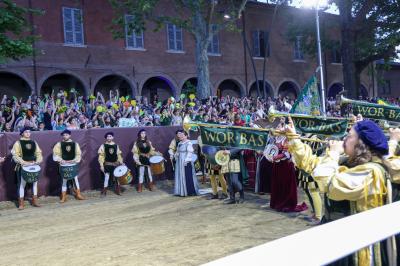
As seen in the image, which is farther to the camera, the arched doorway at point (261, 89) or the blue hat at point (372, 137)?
the arched doorway at point (261, 89)

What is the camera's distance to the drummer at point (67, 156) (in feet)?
36.4

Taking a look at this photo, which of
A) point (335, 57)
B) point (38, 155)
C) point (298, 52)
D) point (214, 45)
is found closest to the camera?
point (38, 155)

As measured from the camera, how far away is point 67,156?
36.7 ft

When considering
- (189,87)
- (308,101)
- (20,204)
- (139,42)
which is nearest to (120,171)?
(20,204)

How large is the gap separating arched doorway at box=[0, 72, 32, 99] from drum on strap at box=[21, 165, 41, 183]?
11.9 m

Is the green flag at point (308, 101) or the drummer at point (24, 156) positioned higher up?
the green flag at point (308, 101)

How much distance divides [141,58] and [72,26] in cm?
404

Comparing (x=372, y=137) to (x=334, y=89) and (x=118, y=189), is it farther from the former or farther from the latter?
(x=334, y=89)

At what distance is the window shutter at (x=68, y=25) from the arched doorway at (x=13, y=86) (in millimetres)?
2949

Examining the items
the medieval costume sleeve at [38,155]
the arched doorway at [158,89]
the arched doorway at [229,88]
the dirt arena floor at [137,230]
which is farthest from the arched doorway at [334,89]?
the medieval costume sleeve at [38,155]

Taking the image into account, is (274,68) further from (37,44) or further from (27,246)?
(27,246)

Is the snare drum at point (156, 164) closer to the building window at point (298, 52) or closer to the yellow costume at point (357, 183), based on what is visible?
the yellow costume at point (357, 183)

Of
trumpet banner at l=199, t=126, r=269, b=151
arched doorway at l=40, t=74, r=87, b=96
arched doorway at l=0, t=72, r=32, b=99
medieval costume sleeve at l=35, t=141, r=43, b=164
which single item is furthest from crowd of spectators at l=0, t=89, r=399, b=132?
arched doorway at l=40, t=74, r=87, b=96

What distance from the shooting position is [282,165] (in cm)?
875
